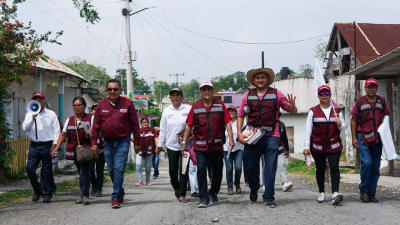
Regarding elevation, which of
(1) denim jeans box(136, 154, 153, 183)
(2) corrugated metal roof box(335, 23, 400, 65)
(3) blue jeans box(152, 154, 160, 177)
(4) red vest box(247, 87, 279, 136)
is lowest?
(3) blue jeans box(152, 154, 160, 177)

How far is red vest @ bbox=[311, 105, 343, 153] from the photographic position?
7.28m

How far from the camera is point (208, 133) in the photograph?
7.25 meters

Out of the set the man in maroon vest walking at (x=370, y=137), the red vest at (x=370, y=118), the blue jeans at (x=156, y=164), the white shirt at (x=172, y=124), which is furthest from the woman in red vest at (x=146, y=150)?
the red vest at (x=370, y=118)

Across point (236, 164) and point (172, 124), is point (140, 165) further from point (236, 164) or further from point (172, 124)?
point (172, 124)

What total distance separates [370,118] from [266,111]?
187 centimetres

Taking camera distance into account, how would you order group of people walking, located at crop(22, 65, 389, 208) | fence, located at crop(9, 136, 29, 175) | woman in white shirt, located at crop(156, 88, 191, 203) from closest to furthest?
group of people walking, located at crop(22, 65, 389, 208)
woman in white shirt, located at crop(156, 88, 191, 203)
fence, located at crop(9, 136, 29, 175)

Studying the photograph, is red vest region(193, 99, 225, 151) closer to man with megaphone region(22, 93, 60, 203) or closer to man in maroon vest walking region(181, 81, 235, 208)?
man in maroon vest walking region(181, 81, 235, 208)

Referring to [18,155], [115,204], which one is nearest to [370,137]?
[115,204]

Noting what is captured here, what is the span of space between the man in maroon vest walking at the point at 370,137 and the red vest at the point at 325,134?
0.53 meters

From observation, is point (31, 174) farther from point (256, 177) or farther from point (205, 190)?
point (256, 177)

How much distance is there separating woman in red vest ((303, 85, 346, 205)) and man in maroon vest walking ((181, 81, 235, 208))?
1.34 m

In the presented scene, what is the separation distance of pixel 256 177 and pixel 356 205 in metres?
1.59

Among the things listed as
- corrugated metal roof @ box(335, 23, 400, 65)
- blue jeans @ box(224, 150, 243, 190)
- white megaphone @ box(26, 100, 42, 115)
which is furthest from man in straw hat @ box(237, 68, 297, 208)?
corrugated metal roof @ box(335, 23, 400, 65)

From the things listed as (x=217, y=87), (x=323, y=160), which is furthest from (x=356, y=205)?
(x=217, y=87)
